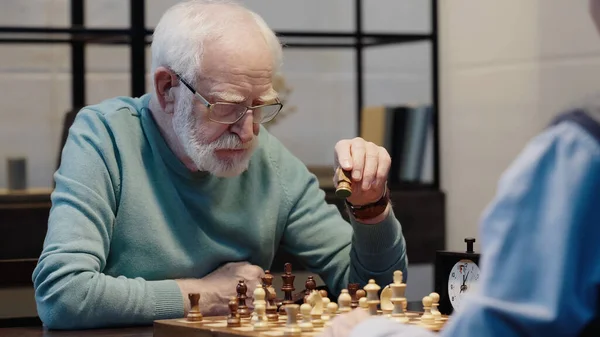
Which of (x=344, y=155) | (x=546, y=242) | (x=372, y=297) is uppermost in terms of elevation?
(x=344, y=155)

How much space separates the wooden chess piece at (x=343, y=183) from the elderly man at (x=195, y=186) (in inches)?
0.8

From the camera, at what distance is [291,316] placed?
5.44 ft

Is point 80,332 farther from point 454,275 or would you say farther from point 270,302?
point 454,275

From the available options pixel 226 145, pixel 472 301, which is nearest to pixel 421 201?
pixel 226 145

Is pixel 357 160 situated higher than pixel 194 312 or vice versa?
pixel 357 160

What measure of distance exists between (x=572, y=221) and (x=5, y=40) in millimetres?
3589

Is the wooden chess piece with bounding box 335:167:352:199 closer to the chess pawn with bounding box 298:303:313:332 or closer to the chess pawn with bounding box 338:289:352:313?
the chess pawn with bounding box 338:289:352:313

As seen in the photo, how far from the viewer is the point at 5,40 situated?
4.14 meters

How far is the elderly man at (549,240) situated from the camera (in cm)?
89

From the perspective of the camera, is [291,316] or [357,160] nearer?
[291,316]

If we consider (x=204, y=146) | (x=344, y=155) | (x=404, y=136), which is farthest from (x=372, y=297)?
(x=404, y=136)

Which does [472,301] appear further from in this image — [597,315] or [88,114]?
[88,114]

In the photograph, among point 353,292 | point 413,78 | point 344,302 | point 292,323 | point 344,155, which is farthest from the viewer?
point 413,78

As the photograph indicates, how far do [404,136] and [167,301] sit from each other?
2741mm
